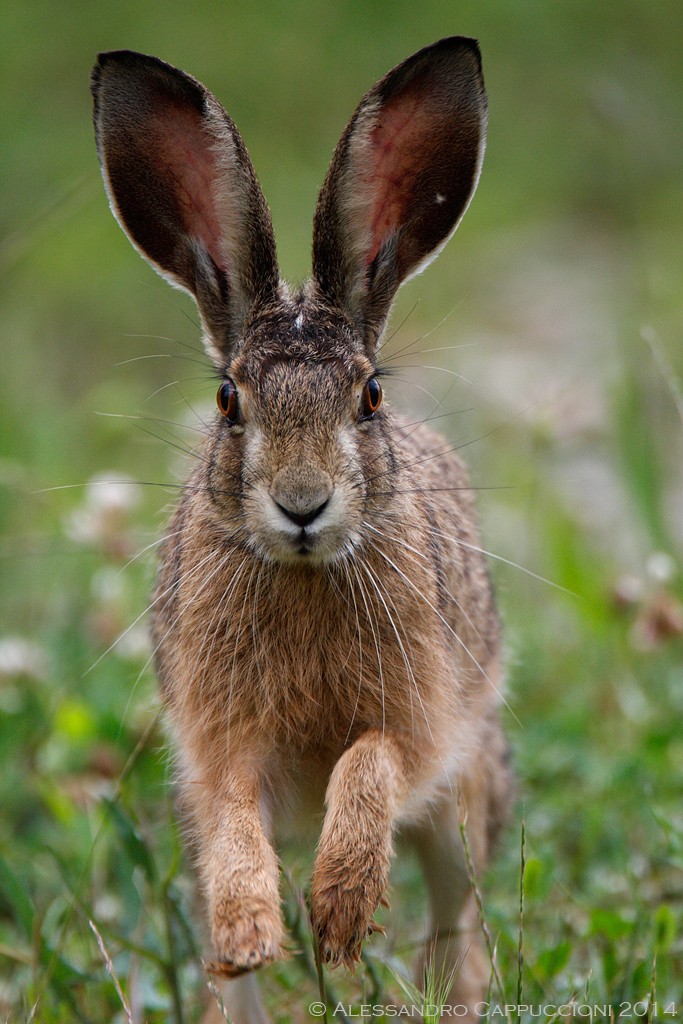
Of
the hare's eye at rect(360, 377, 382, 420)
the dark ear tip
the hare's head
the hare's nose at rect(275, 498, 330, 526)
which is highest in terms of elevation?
the dark ear tip

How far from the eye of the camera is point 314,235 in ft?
13.8

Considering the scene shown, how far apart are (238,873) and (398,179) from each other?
201 centimetres

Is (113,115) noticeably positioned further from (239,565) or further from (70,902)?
(70,902)

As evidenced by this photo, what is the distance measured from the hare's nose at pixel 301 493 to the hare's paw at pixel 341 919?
911mm

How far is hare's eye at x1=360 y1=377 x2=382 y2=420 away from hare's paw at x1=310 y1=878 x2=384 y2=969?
1.25 m

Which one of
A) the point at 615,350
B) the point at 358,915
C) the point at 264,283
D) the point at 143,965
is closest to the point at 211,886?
the point at 358,915

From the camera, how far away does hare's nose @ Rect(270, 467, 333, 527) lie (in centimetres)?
362

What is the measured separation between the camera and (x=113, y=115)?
417 centimetres

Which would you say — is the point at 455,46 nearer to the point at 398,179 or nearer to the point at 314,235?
the point at 398,179

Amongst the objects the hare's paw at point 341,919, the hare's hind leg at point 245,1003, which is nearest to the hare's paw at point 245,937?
the hare's paw at point 341,919

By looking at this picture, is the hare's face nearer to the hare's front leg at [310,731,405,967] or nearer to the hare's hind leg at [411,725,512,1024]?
the hare's front leg at [310,731,405,967]

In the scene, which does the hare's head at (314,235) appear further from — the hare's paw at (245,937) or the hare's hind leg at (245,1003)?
the hare's hind leg at (245,1003)

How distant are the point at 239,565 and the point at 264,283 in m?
0.81

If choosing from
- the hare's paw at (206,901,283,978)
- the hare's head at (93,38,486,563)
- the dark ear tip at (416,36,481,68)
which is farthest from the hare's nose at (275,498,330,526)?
the dark ear tip at (416,36,481,68)
